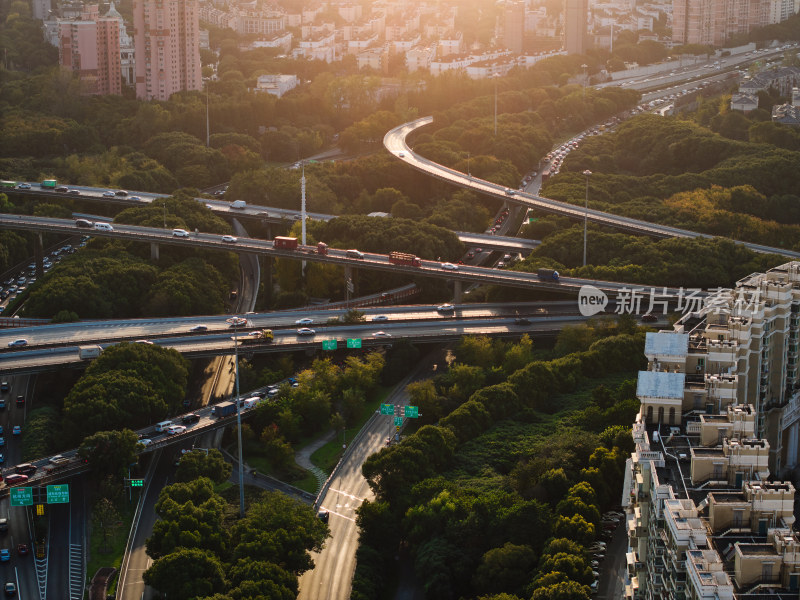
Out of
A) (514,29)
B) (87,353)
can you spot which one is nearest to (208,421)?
(87,353)

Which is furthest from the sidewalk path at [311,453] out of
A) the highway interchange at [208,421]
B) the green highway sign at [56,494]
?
the green highway sign at [56,494]

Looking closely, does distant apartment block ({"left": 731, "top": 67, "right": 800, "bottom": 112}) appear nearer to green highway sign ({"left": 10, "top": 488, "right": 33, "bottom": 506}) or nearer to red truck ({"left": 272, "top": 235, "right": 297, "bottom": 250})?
red truck ({"left": 272, "top": 235, "right": 297, "bottom": 250})

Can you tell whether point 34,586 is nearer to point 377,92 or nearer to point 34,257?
point 34,257

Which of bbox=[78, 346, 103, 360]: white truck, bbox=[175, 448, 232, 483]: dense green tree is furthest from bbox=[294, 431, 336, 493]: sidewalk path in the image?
bbox=[78, 346, 103, 360]: white truck

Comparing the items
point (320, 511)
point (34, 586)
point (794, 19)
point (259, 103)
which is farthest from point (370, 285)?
point (794, 19)

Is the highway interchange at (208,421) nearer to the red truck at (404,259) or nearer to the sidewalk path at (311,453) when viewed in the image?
the red truck at (404,259)

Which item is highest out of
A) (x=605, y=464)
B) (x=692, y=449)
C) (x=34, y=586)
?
(x=692, y=449)
